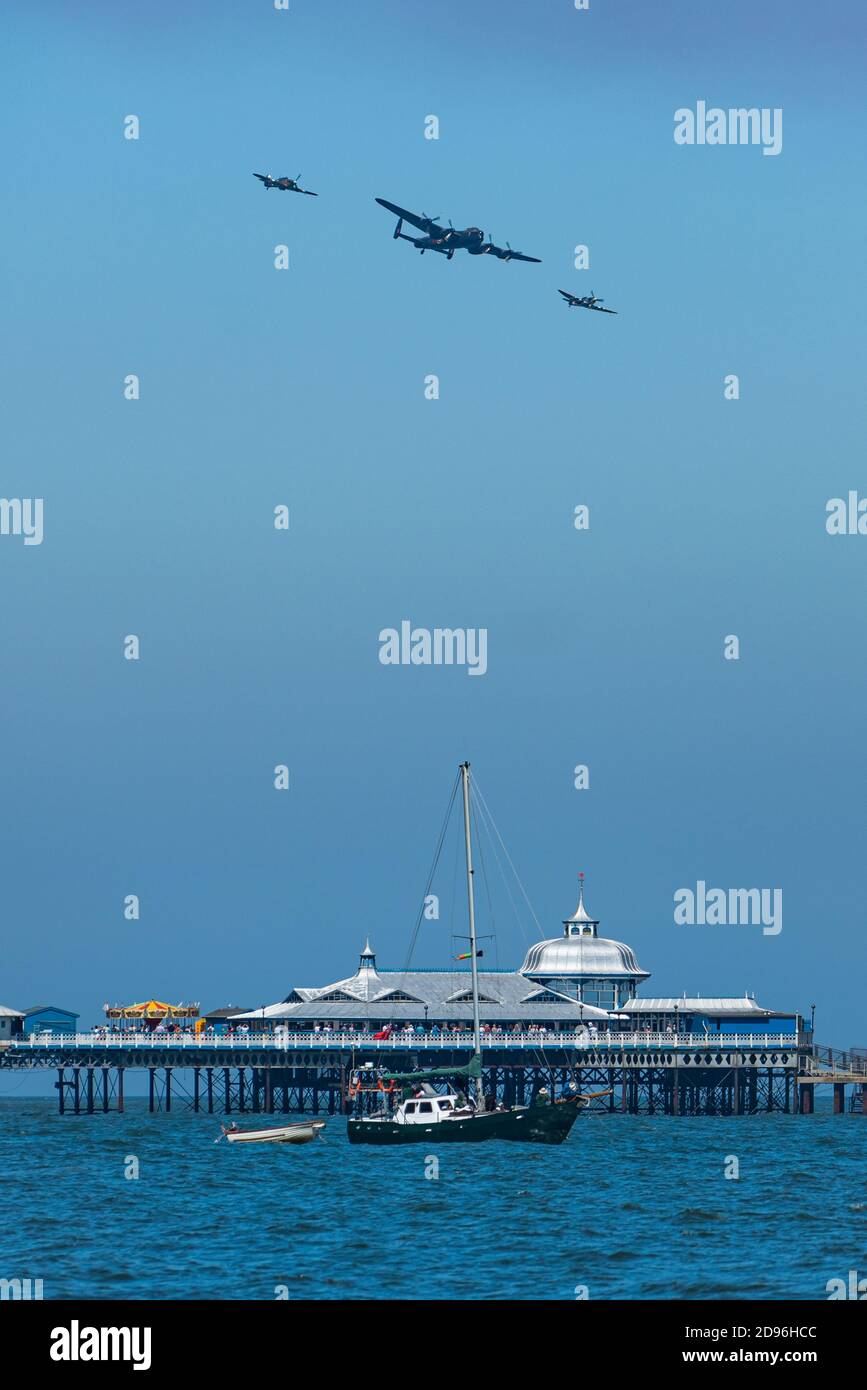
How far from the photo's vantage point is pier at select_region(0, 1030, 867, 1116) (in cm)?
13088

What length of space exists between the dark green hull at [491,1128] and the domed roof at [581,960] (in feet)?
217

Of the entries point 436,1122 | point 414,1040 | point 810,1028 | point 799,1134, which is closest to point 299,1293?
point 436,1122

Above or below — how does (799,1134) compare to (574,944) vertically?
below

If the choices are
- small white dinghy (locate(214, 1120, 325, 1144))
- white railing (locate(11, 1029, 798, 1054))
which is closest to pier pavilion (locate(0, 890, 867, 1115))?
white railing (locate(11, 1029, 798, 1054))

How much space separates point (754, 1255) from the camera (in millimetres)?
52812

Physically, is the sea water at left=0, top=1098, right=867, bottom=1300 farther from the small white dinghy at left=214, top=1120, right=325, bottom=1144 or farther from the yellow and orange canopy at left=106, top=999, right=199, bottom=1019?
the yellow and orange canopy at left=106, top=999, right=199, bottom=1019

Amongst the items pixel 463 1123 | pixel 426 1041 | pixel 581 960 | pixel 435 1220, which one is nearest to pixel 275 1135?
pixel 463 1123

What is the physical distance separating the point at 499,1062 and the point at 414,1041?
17.8 feet

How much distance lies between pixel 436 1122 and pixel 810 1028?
63160 mm

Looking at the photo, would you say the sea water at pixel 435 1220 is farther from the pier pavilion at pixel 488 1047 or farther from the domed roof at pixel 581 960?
the domed roof at pixel 581 960

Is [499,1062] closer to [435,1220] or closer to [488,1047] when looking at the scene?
[488,1047]

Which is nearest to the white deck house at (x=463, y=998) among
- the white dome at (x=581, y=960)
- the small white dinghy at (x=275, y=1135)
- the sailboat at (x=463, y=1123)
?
the white dome at (x=581, y=960)

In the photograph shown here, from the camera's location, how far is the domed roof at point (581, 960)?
156750mm
